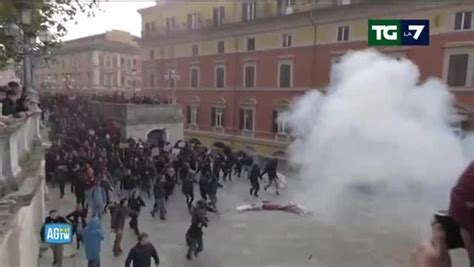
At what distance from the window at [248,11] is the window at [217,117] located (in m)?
6.87

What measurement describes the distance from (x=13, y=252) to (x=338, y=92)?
408 inches

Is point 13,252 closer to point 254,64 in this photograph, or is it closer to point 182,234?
point 182,234

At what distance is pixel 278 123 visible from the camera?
28.2 meters

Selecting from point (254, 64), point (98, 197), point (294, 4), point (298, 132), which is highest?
point (294, 4)

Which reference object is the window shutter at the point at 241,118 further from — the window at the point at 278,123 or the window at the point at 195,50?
the window at the point at 195,50

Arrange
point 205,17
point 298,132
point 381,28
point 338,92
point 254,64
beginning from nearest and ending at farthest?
point 338,92 < point 298,132 < point 381,28 < point 254,64 < point 205,17

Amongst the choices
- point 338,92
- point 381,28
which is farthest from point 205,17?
point 338,92

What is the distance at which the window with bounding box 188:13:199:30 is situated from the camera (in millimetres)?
35847

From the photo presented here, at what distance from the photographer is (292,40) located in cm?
2802

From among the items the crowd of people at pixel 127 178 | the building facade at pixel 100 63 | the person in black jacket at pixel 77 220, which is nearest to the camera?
the person in black jacket at pixel 77 220

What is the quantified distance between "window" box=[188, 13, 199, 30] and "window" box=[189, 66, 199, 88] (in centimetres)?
337

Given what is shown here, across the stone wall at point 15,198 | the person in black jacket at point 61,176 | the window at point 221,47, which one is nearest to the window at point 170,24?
the window at point 221,47

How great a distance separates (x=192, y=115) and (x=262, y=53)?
9.13 metres

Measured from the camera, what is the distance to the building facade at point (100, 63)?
5625 centimetres
